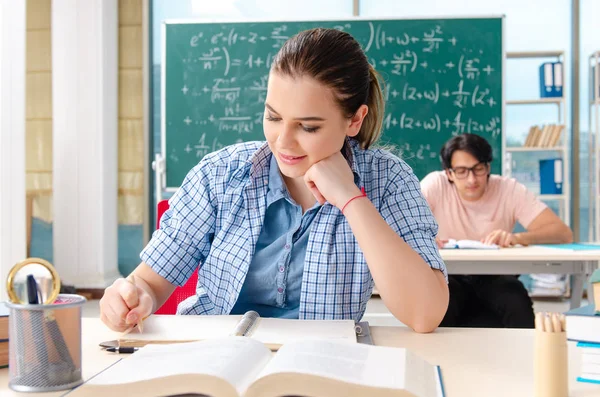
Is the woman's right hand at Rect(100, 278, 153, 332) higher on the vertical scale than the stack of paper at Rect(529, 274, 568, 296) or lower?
higher

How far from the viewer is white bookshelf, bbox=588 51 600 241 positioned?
15.8ft

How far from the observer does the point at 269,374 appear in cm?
63

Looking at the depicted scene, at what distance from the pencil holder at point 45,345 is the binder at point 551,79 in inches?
188

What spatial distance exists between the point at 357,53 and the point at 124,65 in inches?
171

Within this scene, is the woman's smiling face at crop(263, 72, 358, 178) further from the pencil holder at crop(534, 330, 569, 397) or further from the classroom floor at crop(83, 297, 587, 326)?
the classroom floor at crop(83, 297, 587, 326)

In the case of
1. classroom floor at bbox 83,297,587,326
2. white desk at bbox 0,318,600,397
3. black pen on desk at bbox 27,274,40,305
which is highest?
black pen on desk at bbox 27,274,40,305

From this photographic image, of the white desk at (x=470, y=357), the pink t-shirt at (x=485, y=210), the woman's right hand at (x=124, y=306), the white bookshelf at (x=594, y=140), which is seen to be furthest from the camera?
the white bookshelf at (x=594, y=140)

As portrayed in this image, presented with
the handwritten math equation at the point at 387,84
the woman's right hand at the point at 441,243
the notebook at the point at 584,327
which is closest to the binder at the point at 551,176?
the handwritten math equation at the point at 387,84

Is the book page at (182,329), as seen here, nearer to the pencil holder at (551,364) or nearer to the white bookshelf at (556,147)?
the pencil holder at (551,364)

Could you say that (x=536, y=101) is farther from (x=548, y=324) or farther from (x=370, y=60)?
(x=548, y=324)

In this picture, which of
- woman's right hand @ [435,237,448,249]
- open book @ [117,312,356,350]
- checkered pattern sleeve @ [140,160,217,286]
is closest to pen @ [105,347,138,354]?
open book @ [117,312,356,350]

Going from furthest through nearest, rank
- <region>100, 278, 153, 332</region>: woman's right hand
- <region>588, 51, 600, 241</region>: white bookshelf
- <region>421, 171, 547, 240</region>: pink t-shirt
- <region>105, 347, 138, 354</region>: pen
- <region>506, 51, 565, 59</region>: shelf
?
<region>506, 51, 565, 59</region>: shelf < <region>588, 51, 600, 241</region>: white bookshelf < <region>421, 171, 547, 240</region>: pink t-shirt < <region>100, 278, 153, 332</region>: woman's right hand < <region>105, 347, 138, 354</region>: pen

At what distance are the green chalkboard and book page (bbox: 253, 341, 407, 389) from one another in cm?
370

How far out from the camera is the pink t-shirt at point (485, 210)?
10.4ft
